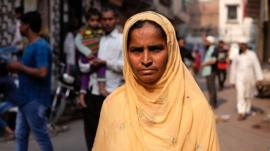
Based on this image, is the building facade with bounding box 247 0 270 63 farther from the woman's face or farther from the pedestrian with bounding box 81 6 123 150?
the woman's face

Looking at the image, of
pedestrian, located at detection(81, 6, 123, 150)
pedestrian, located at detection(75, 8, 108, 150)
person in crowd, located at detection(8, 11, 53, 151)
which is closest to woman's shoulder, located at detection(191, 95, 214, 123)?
pedestrian, located at detection(81, 6, 123, 150)

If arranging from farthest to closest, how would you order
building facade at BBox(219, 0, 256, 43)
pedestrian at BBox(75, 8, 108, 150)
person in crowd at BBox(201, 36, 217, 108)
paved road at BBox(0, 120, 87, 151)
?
building facade at BBox(219, 0, 256, 43)
person in crowd at BBox(201, 36, 217, 108)
paved road at BBox(0, 120, 87, 151)
pedestrian at BBox(75, 8, 108, 150)

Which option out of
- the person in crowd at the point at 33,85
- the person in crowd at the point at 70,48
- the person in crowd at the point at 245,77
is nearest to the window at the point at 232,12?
the person in crowd at the point at 70,48

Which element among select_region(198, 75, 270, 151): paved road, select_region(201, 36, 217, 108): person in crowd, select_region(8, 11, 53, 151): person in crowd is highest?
select_region(8, 11, 53, 151): person in crowd

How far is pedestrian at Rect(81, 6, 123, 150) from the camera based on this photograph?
5129 millimetres

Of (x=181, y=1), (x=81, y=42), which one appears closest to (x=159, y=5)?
(x=181, y=1)

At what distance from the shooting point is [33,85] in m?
5.18

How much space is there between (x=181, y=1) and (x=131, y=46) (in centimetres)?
4639

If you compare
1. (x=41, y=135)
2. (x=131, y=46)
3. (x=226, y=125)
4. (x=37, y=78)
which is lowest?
(x=226, y=125)

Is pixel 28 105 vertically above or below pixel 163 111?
below

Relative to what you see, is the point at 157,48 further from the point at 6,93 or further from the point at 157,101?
the point at 6,93

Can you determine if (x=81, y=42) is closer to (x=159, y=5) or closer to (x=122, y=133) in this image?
(x=122, y=133)

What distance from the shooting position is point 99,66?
17.0 feet

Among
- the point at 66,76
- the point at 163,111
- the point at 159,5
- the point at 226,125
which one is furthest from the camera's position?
the point at 159,5
